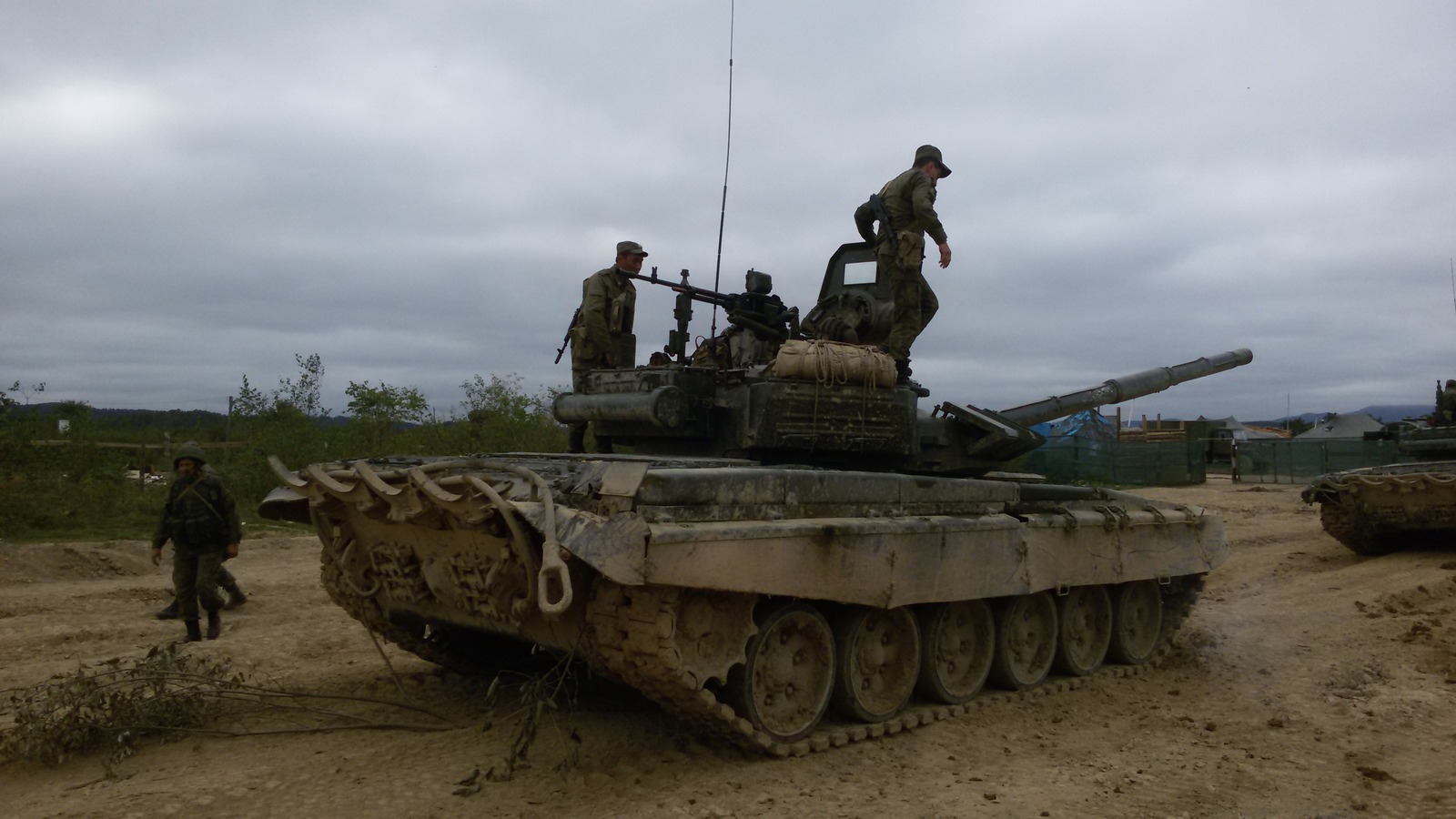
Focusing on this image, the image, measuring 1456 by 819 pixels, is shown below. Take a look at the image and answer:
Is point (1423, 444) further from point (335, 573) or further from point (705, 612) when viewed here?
point (335, 573)

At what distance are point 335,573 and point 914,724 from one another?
3.58 meters

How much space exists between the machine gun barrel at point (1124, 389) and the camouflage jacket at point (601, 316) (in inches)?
112

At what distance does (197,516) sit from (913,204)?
606 cm

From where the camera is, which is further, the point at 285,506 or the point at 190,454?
the point at 190,454

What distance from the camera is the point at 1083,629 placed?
27.2 feet

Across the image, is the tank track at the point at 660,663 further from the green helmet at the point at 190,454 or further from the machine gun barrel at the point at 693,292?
the green helmet at the point at 190,454

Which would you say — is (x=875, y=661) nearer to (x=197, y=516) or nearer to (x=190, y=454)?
(x=197, y=516)

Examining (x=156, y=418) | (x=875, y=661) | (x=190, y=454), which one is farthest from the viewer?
(x=156, y=418)

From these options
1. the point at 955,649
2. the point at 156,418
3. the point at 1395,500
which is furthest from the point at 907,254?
the point at 156,418

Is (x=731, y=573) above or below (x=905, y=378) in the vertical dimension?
below

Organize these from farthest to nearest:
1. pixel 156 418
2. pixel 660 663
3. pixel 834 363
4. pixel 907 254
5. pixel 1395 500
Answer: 1. pixel 156 418
2. pixel 1395 500
3. pixel 907 254
4. pixel 834 363
5. pixel 660 663

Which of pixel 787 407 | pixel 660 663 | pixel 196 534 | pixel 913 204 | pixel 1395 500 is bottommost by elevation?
pixel 660 663

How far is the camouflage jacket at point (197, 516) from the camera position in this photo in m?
8.85

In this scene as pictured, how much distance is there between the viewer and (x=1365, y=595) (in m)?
10.9
